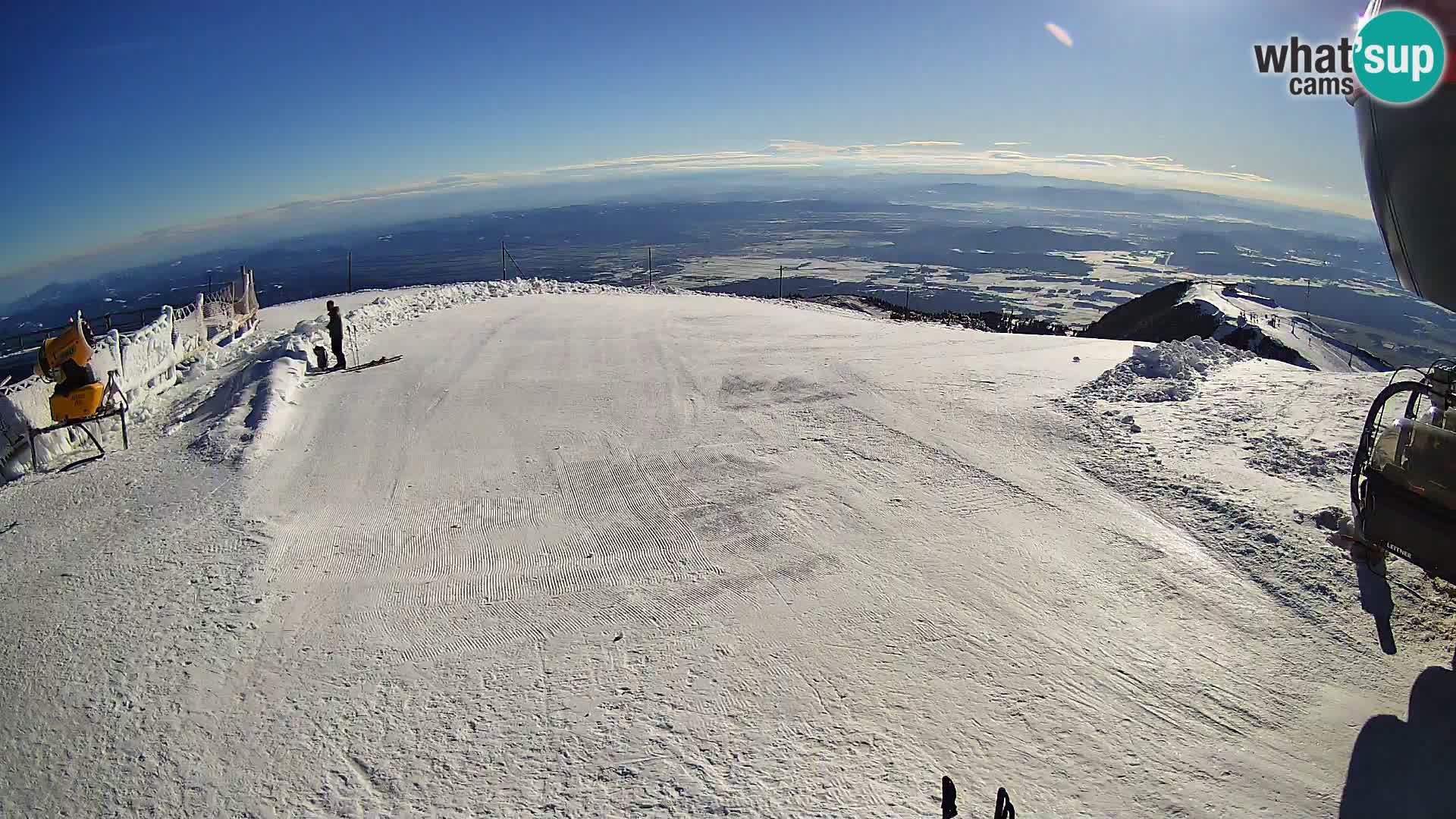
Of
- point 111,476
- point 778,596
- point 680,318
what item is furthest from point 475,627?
point 680,318

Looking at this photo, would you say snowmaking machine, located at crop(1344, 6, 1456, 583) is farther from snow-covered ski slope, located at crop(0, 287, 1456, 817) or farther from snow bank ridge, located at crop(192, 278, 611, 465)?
snow bank ridge, located at crop(192, 278, 611, 465)

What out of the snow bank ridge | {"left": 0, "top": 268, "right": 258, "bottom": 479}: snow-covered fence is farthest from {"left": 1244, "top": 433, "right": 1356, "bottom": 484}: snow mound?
{"left": 0, "top": 268, "right": 258, "bottom": 479}: snow-covered fence

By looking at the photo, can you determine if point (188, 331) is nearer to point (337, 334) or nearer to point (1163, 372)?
point (337, 334)

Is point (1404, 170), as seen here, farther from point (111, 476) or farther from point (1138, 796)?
point (111, 476)

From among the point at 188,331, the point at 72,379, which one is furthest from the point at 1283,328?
the point at 188,331

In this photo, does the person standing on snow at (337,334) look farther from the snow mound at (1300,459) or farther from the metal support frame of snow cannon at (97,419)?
the snow mound at (1300,459)

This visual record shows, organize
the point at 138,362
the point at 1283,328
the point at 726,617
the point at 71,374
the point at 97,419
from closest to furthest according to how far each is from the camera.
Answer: the point at 726,617
the point at 71,374
the point at 97,419
the point at 138,362
the point at 1283,328
